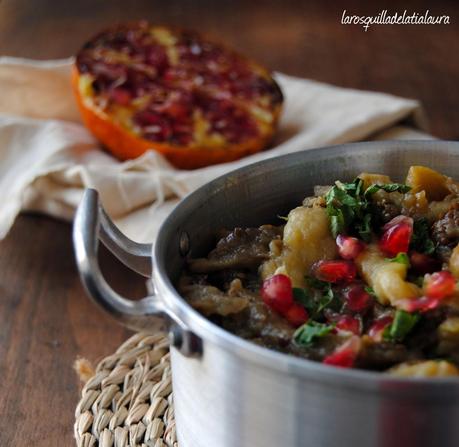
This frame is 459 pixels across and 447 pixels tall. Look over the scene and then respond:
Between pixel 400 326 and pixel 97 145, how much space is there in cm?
229

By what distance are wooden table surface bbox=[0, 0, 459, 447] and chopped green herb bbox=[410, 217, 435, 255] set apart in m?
1.14

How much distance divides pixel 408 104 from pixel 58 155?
5.04 feet

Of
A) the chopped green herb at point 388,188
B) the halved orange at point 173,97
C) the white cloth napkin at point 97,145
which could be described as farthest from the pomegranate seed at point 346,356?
the halved orange at point 173,97

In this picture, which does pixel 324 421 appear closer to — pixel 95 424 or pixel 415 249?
pixel 415 249

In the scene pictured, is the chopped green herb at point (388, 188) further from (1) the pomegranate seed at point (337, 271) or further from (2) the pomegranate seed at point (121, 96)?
(2) the pomegranate seed at point (121, 96)

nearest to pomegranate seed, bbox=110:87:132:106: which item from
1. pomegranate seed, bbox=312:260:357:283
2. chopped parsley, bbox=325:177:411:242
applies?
chopped parsley, bbox=325:177:411:242

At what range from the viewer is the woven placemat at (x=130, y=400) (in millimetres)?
2273

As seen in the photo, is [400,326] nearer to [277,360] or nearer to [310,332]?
[310,332]

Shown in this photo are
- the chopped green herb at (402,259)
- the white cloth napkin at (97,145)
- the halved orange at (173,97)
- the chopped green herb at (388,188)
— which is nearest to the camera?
the chopped green herb at (402,259)

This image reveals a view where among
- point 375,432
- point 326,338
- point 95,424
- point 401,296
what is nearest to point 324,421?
point 375,432

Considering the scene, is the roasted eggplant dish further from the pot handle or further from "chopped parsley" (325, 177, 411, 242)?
the pot handle

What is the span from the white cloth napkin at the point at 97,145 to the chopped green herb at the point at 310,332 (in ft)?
4.62

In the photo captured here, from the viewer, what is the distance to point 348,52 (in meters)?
5.26

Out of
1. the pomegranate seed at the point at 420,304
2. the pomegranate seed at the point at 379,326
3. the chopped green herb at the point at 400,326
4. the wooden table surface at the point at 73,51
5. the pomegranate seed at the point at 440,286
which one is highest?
the pomegranate seed at the point at 440,286
